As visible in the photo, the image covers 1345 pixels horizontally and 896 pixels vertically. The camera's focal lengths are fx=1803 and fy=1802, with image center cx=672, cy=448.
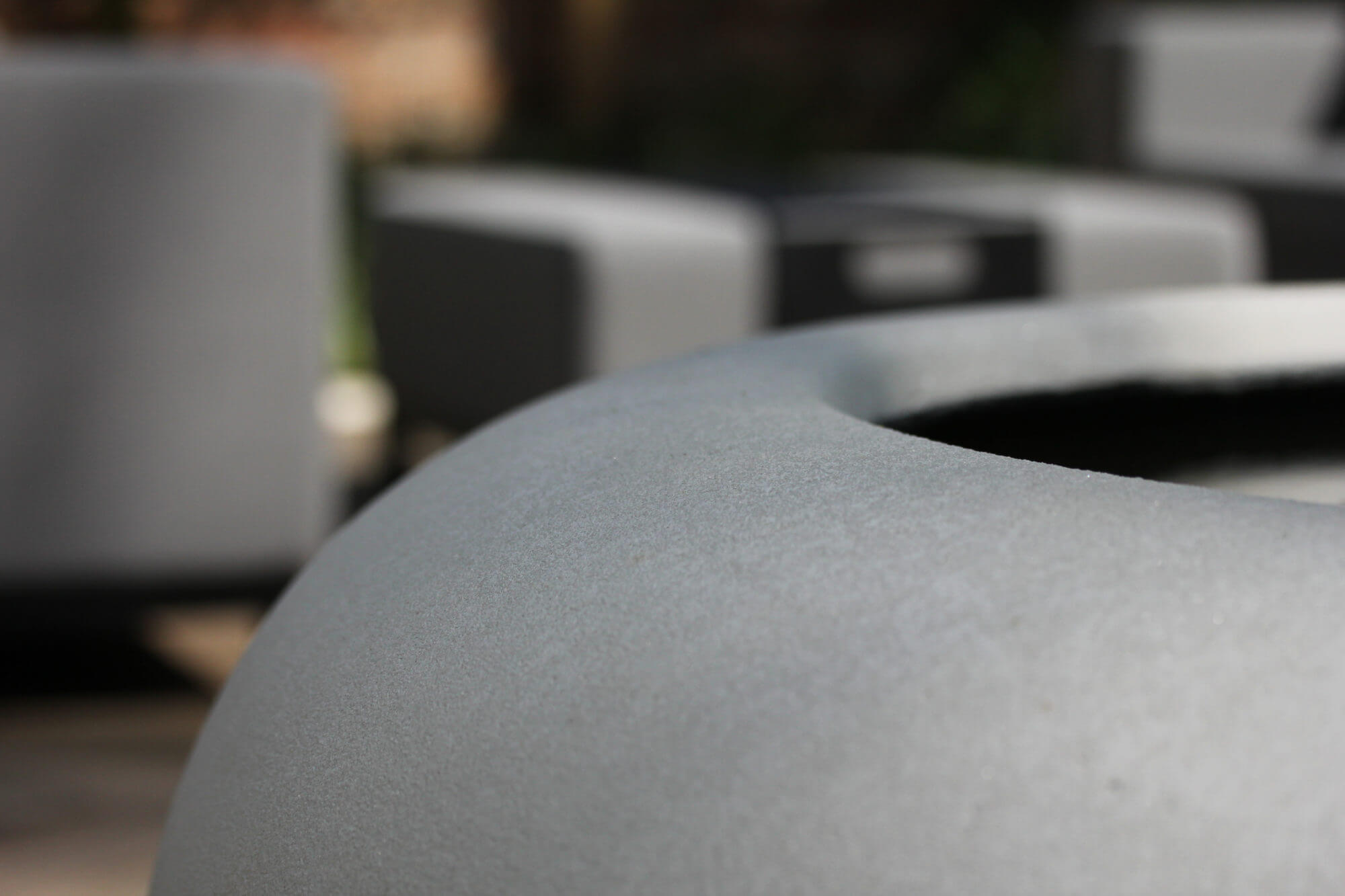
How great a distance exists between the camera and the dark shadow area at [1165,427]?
2.95 feet

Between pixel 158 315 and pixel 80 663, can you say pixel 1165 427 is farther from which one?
pixel 80 663

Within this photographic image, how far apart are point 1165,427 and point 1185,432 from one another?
0.04 ft

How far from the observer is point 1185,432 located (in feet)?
3.11

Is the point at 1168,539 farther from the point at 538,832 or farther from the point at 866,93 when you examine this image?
the point at 866,93

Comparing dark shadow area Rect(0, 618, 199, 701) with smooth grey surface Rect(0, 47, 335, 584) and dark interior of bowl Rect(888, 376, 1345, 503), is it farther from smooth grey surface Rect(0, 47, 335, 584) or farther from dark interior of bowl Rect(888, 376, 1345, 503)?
dark interior of bowl Rect(888, 376, 1345, 503)

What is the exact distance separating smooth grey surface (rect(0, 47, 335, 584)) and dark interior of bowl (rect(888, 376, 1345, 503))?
3.56ft

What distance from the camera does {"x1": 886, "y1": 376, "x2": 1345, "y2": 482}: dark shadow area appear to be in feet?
2.95

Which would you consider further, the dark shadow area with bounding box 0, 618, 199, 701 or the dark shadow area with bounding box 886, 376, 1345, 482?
the dark shadow area with bounding box 0, 618, 199, 701

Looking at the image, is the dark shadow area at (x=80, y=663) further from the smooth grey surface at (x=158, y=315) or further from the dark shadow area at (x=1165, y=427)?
the dark shadow area at (x=1165, y=427)

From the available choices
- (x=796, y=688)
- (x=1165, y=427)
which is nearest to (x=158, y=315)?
(x=1165, y=427)

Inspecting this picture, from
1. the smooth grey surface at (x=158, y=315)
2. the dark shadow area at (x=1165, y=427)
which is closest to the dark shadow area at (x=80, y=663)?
the smooth grey surface at (x=158, y=315)

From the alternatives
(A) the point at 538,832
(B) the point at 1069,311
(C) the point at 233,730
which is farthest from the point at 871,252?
(A) the point at 538,832

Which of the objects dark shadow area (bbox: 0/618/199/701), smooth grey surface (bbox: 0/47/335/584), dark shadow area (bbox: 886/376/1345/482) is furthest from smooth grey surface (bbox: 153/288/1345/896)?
dark shadow area (bbox: 0/618/199/701)

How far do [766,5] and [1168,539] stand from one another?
6.24 m
